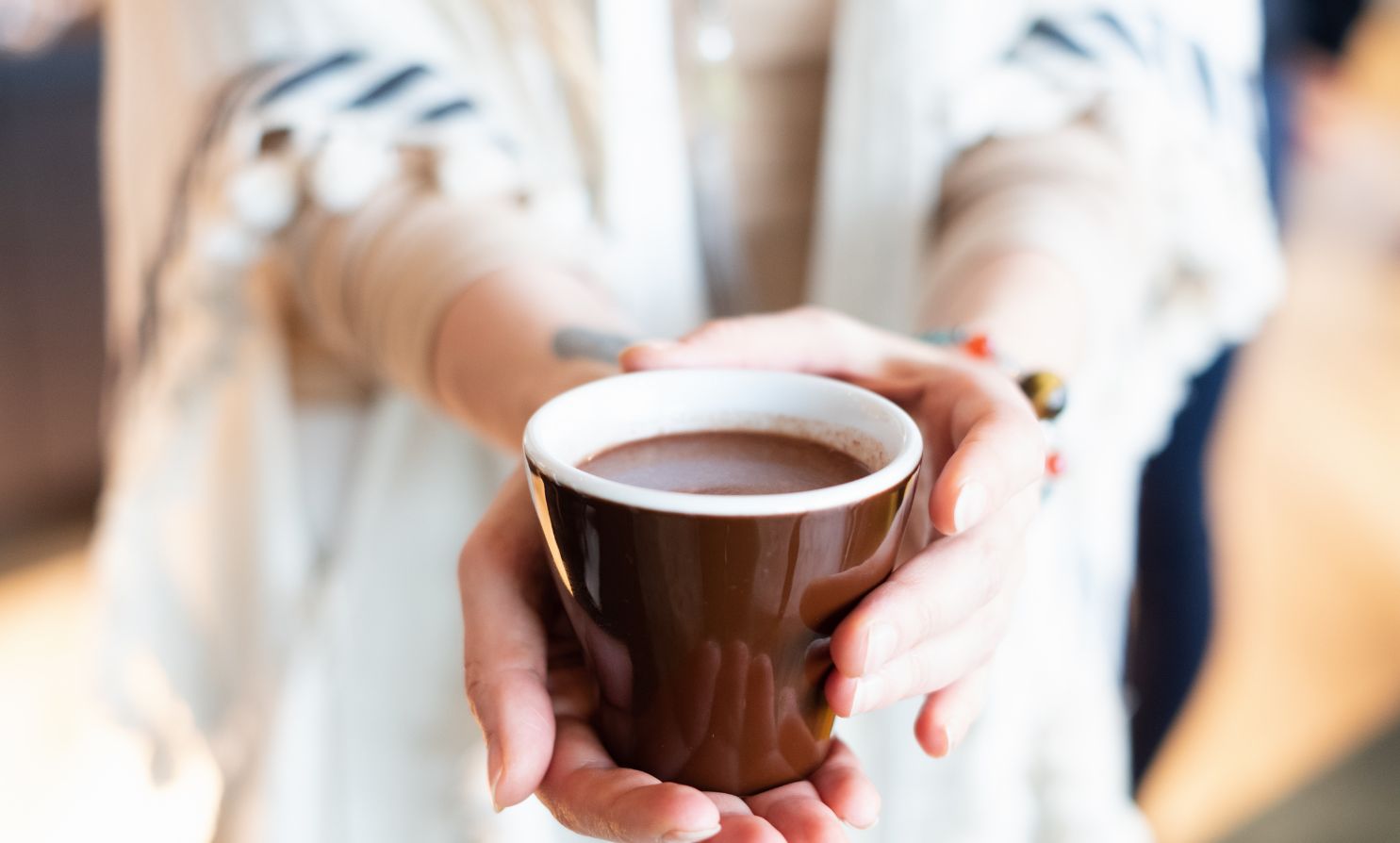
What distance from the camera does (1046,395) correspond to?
522 mm

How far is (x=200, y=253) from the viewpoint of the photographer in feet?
2.15

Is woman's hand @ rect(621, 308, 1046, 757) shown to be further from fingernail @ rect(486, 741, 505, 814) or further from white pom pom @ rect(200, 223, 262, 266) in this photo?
white pom pom @ rect(200, 223, 262, 266)

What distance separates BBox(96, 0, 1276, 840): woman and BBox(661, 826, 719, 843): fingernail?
274mm

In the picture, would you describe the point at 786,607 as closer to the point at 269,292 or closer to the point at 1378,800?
the point at 269,292

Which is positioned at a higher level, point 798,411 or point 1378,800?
point 798,411

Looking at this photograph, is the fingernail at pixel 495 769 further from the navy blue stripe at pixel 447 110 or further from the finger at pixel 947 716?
the navy blue stripe at pixel 447 110

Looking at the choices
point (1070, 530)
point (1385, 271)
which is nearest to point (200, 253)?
point (1070, 530)

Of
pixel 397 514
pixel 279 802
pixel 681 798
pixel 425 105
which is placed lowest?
pixel 279 802

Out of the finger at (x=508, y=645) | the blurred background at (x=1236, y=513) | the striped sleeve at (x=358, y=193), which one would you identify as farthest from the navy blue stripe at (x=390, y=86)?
the blurred background at (x=1236, y=513)

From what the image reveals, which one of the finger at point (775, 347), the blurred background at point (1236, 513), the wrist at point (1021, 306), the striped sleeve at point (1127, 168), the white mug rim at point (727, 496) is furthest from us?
the blurred background at point (1236, 513)

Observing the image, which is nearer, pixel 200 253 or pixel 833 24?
pixel 200 253

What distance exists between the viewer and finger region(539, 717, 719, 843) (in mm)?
349

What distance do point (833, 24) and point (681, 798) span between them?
0.61m

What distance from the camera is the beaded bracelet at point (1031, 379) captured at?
0.52 metres
